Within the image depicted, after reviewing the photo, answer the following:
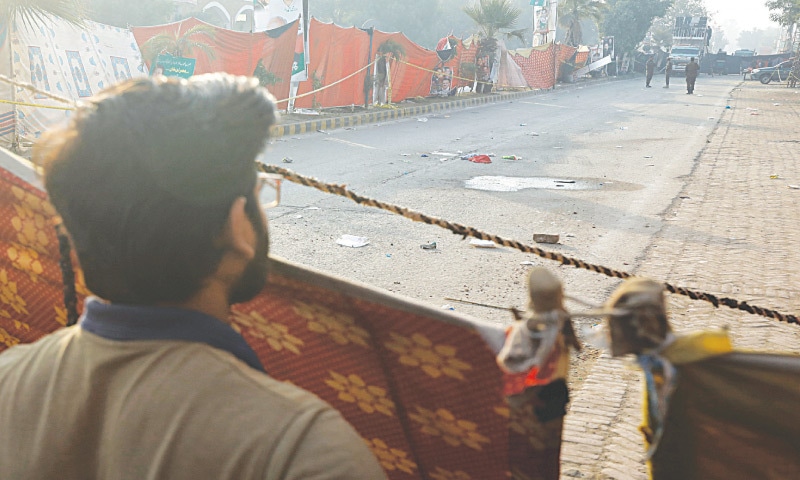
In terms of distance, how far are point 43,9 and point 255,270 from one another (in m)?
10.9

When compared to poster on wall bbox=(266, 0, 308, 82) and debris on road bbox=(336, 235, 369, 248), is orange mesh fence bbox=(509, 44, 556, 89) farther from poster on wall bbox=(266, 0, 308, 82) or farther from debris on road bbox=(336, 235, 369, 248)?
debris on road bbox=(336, 235, 369, 248)

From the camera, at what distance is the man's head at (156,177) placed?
1023 millimetres

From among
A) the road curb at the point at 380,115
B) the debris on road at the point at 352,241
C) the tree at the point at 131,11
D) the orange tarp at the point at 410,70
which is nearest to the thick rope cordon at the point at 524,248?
the debris on road at the point at 352,241

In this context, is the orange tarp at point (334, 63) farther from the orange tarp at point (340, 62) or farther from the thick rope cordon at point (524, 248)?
the thick rope cordon at point (524, 248)

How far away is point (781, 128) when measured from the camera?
693 inches

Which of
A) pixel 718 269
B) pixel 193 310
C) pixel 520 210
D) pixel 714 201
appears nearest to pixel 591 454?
pixel 193 310

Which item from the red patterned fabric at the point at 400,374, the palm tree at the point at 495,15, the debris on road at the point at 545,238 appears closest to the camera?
the red patterned fabric at the point at 400,374

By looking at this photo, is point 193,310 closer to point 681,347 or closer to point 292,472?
point 292,472

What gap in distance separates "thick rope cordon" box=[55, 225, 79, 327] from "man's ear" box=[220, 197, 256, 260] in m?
0.62

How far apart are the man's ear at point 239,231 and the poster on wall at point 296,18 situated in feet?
54.7

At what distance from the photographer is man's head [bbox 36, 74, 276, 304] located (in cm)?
102

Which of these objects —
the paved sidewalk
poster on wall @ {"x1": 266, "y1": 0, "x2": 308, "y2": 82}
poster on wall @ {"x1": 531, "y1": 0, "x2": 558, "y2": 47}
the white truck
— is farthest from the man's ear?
the white truck

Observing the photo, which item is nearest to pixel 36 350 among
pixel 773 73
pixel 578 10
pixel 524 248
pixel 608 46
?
pixel 524 248

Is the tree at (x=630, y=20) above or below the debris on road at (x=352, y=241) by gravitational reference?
above
